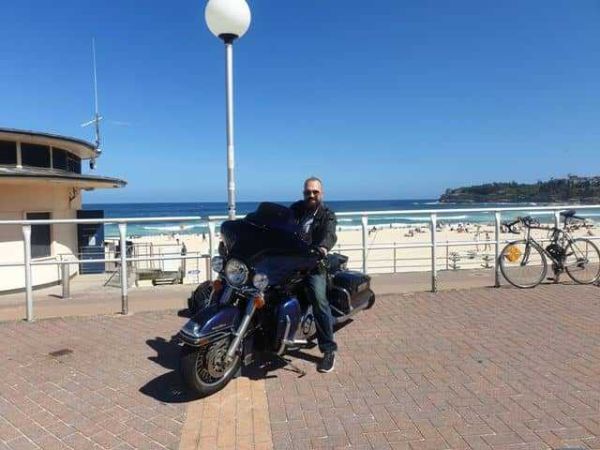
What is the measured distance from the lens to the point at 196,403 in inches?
137

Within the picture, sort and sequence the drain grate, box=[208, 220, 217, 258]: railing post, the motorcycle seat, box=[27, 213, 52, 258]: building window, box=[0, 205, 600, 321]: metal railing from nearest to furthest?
the drain grate, the motorcycle seat, box=[0, 205, 600, 321]: metal railing, box=[208, 220, 217, 258]: railing post, box=[27, 213, 52, 258]: building window

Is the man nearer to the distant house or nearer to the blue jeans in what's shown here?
the blue jeans

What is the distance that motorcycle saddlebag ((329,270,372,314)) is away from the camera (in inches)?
190

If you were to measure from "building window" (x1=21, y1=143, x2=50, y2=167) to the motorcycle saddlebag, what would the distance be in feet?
30.3

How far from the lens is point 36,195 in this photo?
11.4m

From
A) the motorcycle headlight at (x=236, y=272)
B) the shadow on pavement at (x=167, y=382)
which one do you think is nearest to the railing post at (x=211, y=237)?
the shadow on pavement at (x=167, y=382)

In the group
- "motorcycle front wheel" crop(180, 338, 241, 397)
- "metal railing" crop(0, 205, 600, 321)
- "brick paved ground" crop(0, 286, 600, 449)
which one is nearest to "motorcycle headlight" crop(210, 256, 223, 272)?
"motorcycle front wheel" crop(180, 338, 241, 397)

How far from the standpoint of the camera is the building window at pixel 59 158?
12048 mm

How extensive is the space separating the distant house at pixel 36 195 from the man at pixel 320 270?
820cm

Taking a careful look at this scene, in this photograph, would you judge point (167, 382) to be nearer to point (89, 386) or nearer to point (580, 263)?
point (89, 386)

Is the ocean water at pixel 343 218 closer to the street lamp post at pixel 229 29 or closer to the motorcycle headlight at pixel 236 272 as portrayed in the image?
the street lamp post at pixel 229 29

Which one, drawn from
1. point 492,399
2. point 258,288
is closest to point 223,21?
point 258,288

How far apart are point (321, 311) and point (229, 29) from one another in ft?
10.5

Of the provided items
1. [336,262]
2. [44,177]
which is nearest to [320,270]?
[336,262]
